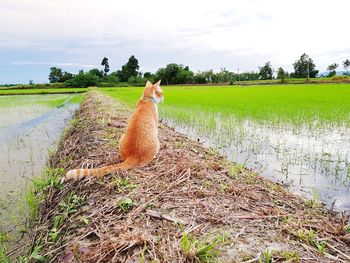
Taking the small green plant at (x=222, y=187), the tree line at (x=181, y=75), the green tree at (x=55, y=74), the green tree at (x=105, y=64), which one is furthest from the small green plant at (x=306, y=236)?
the green tree at (x=105, y=64)

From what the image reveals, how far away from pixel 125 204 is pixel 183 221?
61 cm

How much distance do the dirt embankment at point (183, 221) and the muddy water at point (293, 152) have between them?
0.75m

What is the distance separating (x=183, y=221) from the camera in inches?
93.0

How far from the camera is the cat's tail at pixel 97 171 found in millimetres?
3080

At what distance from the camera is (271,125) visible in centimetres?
830

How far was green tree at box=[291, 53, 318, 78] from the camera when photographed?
61.8m

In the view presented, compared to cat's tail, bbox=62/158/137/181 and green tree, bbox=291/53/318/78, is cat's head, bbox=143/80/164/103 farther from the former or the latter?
green tree, bbox=291/53/318/78

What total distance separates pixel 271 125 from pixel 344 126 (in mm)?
1920

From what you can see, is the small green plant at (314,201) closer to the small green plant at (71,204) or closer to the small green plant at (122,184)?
the small green plant at (122,184)

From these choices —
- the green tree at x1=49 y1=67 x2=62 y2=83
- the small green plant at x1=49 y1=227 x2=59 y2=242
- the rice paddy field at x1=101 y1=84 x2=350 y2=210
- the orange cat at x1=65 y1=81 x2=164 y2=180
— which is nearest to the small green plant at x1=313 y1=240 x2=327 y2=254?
the rice paddy field at x1=101 y1=84 x2=350 y2=210

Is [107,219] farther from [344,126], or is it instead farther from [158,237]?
[344,126]

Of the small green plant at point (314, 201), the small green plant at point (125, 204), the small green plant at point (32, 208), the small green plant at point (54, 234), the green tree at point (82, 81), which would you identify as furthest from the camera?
the green tree at point (82, 81)

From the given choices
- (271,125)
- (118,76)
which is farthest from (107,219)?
(118,76)

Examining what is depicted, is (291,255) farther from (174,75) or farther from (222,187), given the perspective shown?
(174,75)
